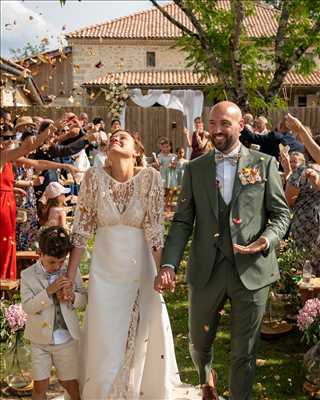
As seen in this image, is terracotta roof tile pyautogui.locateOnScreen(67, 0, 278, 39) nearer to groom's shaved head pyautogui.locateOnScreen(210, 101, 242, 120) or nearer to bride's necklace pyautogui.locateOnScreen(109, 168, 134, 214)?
bride's necklace pyautogui.locateOnScreen(109, 168, 134, 214)

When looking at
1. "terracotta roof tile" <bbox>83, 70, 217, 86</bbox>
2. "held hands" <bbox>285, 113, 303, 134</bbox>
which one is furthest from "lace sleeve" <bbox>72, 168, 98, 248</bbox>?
"terracotta roof tile" <bbox>83, 70, 217, 86</bbox>

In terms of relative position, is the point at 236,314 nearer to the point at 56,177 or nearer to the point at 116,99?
the point at 56,177

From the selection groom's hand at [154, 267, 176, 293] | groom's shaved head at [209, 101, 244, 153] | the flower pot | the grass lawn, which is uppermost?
groom's shaved head at [209, 101, 244, 153]

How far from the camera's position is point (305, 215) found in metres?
6.07

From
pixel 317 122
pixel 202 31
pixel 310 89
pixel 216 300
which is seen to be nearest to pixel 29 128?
pixel 202 31

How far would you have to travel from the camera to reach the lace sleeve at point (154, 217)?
404cm

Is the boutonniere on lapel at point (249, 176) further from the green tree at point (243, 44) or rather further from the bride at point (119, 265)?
the green tree at point (243, 44)

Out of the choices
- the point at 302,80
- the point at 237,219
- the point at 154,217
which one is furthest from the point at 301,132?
the point at 302,80

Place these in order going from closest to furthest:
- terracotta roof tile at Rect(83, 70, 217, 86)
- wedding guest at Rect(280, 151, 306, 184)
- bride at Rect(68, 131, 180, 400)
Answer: bride at Rect(68, 131, 180, 400) < wedding guest at Rect(280, 151, 306, 184) < terracotta roof tile at Rect(83, 70, 217, 86)

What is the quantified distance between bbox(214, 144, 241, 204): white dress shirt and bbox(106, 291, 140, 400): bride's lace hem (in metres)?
1.09

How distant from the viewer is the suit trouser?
3684 millimetres

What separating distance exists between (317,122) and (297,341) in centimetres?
1661

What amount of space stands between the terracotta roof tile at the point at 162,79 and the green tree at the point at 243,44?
621 inches

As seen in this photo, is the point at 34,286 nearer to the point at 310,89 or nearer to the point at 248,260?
the point at 248,260
